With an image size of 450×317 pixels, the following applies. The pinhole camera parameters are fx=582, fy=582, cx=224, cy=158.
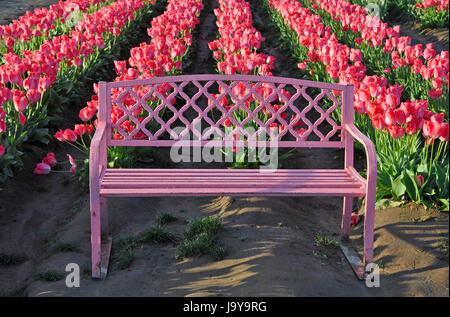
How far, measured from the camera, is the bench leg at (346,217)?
366cm

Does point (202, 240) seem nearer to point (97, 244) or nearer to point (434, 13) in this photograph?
point (97, 244)

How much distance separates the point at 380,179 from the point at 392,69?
9.27ft

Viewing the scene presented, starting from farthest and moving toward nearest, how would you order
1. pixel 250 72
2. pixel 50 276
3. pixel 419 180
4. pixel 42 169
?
pixel 250 72 → pixel 42 169 → pixel 419 180 → pixel 50 276

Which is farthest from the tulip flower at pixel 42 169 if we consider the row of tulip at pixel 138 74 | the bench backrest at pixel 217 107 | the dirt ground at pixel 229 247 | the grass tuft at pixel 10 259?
the grass tuft at pixel 10 259

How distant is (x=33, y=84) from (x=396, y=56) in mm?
3502

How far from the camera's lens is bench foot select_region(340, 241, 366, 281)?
3160mm

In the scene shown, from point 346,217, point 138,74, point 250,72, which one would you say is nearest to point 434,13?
point 250,72

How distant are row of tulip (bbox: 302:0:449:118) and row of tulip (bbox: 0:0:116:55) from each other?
3.91 meters

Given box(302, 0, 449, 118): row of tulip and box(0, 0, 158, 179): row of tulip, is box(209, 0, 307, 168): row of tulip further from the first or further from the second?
box(0, 0, 158, 179): row of tulip

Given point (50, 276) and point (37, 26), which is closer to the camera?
point (50, 276)

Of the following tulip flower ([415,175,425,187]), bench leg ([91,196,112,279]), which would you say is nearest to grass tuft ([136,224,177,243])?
bench leg ([91,196,112,279])

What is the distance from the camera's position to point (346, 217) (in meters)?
3.66

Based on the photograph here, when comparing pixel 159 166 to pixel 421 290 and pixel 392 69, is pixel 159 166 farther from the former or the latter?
pixel 392 69

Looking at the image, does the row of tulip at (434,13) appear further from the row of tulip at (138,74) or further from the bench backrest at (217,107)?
the bench backrest at (217,107)
